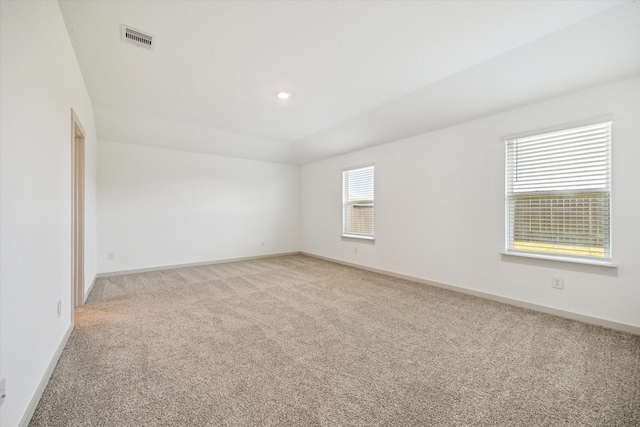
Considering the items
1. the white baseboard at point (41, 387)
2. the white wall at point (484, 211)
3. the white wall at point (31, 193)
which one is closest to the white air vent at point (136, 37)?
the white wall at point (31, 193)

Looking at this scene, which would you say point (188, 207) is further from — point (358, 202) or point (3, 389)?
point (3, 389)

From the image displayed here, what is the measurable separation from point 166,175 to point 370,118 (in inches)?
157

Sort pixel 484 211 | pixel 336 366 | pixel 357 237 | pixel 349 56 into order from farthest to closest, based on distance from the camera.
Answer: pixel 357 237 → pixel 484 211 → pixel 349 56 → pixel 336 366

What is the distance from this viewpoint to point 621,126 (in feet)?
8.29

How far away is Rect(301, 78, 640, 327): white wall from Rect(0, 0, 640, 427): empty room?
0.9 inches

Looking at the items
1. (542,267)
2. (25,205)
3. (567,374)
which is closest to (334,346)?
(567,374)

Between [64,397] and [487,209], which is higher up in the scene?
[487,209]

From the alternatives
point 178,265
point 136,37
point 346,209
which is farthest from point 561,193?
point 178,265

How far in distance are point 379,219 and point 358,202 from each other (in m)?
0.73

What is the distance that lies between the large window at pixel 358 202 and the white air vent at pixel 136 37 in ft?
12.5

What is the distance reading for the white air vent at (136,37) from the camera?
2201 millimetres

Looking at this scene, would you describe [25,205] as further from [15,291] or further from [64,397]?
[64,397]

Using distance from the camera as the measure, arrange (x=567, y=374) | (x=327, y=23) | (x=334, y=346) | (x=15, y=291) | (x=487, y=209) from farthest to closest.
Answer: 1. (x=487, y=209)
2. (x=334, y=346)
3. (x=327, y=23)
4. (x=567, y=374)
5. (x=15, y=291)

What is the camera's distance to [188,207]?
5410 mm
